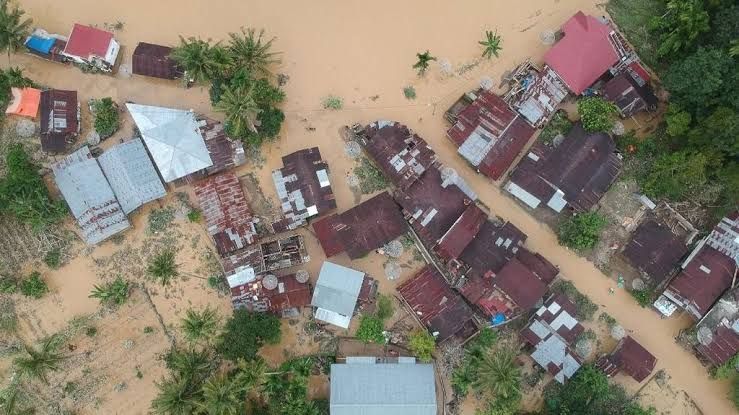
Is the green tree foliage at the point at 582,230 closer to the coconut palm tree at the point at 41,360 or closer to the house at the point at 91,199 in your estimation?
the house at the point at 91,199

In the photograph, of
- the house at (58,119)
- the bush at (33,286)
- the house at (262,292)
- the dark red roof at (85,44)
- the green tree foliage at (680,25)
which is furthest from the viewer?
the dark red roof at (85,44)

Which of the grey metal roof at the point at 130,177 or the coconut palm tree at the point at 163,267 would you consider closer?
the coconut palm tree at the point at 163,267

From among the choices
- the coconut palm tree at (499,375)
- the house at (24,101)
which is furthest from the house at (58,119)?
the coconut palm tree at (499,375)

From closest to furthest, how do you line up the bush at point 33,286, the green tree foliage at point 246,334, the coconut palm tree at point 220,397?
the coconut palm tree at point 220,397 < the green tree foliage at point 246,334 < the bush at point 33,286

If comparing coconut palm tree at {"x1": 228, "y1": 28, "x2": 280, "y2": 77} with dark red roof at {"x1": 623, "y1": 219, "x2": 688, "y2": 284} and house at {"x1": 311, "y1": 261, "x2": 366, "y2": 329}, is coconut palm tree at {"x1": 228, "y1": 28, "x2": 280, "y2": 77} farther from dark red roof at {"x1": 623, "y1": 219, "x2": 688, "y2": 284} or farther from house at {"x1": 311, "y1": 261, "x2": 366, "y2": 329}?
dark red roof at {"x1": 623, "y1": 219, "x2": 688, "y2": 284}

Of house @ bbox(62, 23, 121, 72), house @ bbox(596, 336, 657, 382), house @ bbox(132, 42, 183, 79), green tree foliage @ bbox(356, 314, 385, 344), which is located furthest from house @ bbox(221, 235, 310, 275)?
house @ bbox(596, 336, 657, 382)

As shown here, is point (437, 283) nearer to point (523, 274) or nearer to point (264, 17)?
point (523, 274)

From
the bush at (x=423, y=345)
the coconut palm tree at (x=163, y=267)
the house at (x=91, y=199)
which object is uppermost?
the house at (x=91, y=199)

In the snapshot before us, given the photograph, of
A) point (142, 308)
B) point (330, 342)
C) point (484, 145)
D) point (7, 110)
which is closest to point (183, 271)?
point (142, 308)
